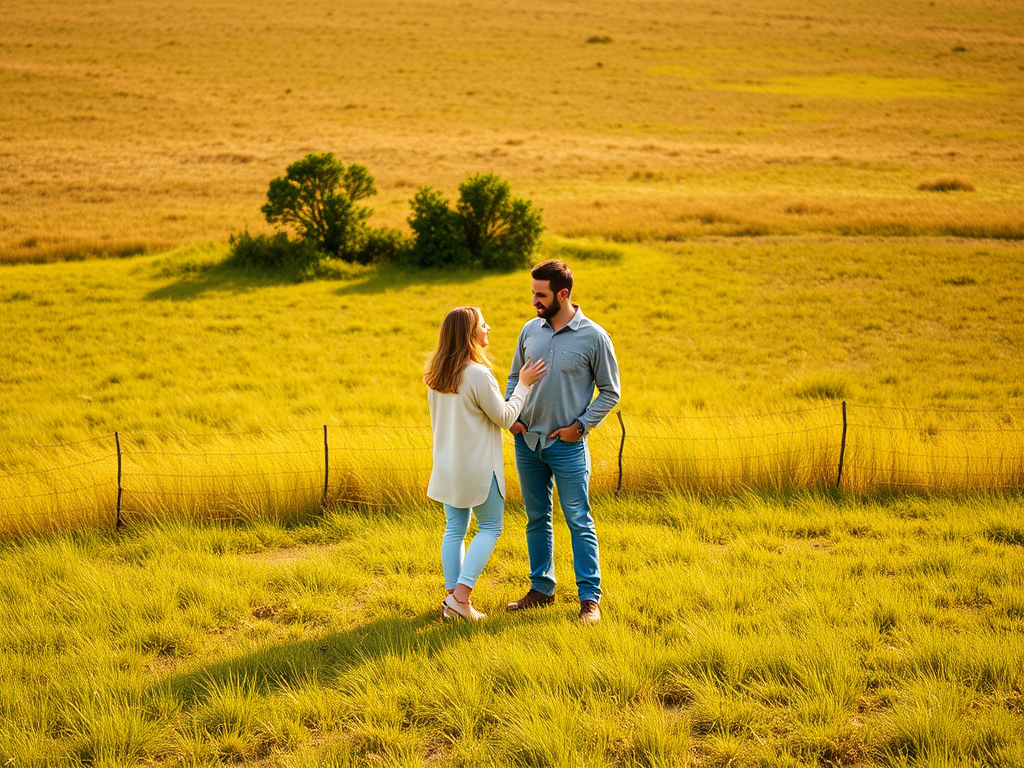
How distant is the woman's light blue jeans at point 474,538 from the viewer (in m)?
4.61

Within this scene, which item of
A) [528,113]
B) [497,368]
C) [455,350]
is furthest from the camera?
[528,113]

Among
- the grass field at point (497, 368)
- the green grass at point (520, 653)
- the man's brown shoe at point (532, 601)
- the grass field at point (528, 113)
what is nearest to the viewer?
the green grass at point (520, 653)

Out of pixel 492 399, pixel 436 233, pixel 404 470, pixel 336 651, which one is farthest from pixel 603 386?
pixel 436 233

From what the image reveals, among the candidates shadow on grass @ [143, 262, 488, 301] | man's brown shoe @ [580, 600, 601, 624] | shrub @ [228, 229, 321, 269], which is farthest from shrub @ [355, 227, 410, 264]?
man's brown shoe @ [580, 600, 601, 624]

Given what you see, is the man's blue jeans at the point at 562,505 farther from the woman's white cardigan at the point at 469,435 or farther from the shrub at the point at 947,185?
the shrub at the point at 947,185

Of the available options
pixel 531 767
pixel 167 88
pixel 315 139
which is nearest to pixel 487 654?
pixel 531 767

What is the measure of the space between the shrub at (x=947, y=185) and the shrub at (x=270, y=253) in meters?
A: 23.3

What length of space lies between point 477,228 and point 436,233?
1.18 metres

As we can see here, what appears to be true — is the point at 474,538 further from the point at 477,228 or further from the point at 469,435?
the point at 477,228

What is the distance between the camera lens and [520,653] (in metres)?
4.01

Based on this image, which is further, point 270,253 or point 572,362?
point 270,253

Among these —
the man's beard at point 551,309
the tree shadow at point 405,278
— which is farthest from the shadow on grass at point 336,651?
the tree shadow at point 405,278

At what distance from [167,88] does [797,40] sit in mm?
55881

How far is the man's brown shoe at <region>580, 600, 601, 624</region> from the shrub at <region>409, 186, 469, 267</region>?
1670 cm
